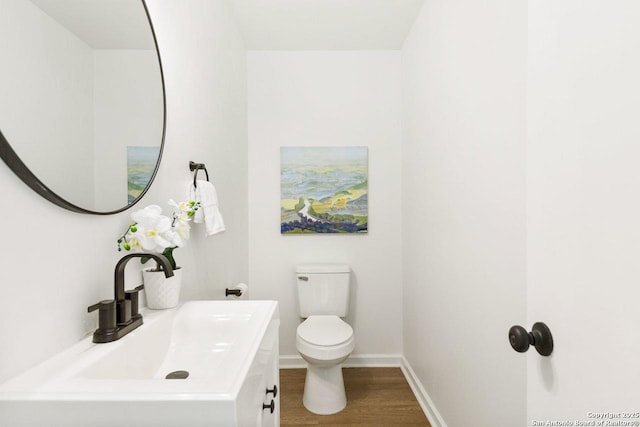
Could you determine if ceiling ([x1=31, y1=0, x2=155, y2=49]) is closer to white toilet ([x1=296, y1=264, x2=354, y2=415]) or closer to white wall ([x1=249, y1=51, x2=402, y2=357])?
white wall ([x1=249, y1=51, x2=402, y2=357])

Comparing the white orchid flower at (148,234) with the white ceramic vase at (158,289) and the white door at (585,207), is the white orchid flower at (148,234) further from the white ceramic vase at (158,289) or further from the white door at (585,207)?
the white door at (585,207)

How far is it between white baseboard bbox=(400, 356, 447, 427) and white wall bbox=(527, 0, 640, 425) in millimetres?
1343

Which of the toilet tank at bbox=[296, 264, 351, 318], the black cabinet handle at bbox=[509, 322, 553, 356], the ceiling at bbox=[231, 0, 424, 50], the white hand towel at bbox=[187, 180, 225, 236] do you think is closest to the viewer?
the black cabinet handle at bbox=[509, 322, 553, 356]

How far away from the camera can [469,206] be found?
4.70 feet

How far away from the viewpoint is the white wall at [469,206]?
111 centimetres

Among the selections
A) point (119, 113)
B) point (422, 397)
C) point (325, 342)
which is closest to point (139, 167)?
point (119, 113)

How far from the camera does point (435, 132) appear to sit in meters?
1.85

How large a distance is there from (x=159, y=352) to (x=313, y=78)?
2.24 meters

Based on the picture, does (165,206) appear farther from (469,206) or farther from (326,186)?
(326,186)

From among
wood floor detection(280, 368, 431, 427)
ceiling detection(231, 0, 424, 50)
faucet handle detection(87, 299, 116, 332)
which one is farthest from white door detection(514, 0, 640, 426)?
ceiling detection(231, 0, 424, 50)

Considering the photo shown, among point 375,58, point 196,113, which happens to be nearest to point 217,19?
point 196,113

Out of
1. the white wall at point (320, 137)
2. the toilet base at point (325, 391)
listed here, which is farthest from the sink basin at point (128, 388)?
the white wall at point (320, 137)

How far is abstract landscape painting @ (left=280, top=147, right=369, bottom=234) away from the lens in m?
2.59

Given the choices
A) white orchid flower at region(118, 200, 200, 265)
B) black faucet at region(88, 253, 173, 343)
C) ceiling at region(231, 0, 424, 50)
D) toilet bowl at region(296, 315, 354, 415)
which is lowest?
toilet bowl at region(296, 315, 354, 415)
